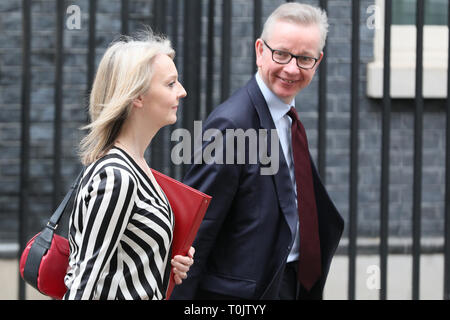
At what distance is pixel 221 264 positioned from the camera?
296cm

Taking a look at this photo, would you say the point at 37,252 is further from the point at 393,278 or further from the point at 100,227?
the point at 393,278

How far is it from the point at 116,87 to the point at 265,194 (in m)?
0.92

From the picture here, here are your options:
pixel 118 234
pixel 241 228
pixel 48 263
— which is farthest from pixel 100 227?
pixel 241 228

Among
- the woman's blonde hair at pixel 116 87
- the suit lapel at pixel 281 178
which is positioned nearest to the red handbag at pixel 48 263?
the woman's blonde hair at pixel 116 87

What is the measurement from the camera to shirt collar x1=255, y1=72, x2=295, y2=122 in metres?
3.08

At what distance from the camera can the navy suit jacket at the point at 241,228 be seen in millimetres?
2875

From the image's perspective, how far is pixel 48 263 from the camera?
221cm

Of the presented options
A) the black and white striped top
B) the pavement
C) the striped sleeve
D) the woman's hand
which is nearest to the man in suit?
the woman's hand

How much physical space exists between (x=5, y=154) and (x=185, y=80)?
216cm

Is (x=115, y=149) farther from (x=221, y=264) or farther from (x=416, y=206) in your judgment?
(x=416, y=206)

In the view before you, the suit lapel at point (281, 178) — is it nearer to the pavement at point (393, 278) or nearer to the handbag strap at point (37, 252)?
the handbag strap at point (37, 252)

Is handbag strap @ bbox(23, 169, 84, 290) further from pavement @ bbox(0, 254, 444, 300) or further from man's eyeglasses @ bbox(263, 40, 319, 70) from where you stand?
pavement @ bbox(0, 254, 444, 300)

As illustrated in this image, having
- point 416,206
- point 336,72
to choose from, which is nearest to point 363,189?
point 336,72

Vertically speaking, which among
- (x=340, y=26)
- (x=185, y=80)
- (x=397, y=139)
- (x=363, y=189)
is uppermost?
(x=340, y=26)
